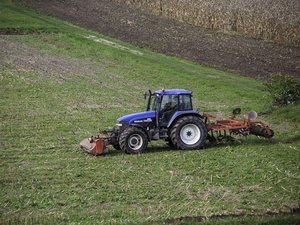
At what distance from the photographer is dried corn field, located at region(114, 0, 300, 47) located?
129 ft

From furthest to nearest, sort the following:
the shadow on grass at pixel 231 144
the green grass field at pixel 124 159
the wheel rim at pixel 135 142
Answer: the shadow on grass at pixel 231 144 < the wheel rim at pixel 135 142 < the green grass field at pixel 124 159

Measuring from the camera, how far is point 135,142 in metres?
18.5

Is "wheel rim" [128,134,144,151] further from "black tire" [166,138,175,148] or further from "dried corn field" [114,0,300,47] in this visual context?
"dried corn field" [114,0,300,47]

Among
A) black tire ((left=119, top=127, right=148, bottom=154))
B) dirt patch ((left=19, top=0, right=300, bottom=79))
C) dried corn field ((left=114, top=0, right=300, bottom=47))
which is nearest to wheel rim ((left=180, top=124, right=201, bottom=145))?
black tire ((left=119, top=127, right=148, bottom=154))

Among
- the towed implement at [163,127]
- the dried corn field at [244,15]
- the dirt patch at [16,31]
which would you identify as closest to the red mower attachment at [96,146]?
the towed implement at [163,127]

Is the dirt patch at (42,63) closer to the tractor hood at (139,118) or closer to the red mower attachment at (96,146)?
the tractor hood at (139,118)

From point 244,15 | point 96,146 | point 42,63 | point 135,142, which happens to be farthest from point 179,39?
point 96,146

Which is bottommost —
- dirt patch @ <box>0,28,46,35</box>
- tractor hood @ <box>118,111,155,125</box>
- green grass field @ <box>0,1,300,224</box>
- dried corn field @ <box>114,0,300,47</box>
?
green grass field @ <box>0,1,300,224</box>

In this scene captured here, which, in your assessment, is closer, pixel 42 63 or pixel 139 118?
pixel 139 118

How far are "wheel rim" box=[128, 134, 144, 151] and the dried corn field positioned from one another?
21.9 m

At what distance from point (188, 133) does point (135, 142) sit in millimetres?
1583

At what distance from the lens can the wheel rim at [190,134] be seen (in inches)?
742

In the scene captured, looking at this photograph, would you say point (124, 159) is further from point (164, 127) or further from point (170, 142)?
point (170, 142)

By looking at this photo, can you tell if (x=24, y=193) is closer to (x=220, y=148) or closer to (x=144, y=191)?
(x=144, y=191)
